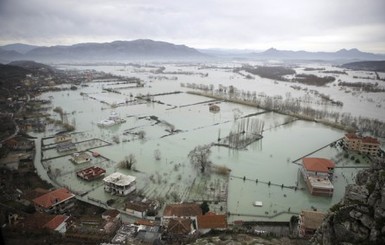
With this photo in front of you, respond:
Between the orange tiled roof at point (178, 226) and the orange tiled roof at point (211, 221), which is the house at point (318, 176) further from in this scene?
the orange tiled roof at point (178, 226)

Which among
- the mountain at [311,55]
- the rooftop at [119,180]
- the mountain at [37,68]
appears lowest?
the rooftop at [119,180]

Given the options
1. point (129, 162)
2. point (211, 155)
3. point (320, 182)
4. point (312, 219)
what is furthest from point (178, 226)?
point (211, 155)

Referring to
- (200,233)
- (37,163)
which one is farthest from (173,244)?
(37,163)

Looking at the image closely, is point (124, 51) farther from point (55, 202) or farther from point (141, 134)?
point (55, 202)

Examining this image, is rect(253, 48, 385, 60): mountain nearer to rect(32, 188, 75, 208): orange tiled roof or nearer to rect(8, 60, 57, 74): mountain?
rect(8, 60, 57, 74): mountain

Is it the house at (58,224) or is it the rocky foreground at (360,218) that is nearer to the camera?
the rocky foreground at (360,218)

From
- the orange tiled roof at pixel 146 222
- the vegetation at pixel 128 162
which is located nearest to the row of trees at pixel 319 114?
the vegetation at pixel 128 162

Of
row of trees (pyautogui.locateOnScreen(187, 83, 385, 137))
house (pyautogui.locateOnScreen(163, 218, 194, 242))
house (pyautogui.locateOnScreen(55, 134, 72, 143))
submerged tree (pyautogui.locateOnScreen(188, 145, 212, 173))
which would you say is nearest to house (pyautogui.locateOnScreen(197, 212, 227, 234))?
house (pyautogui.locateOnScreen(163, 218, 194, 242))
